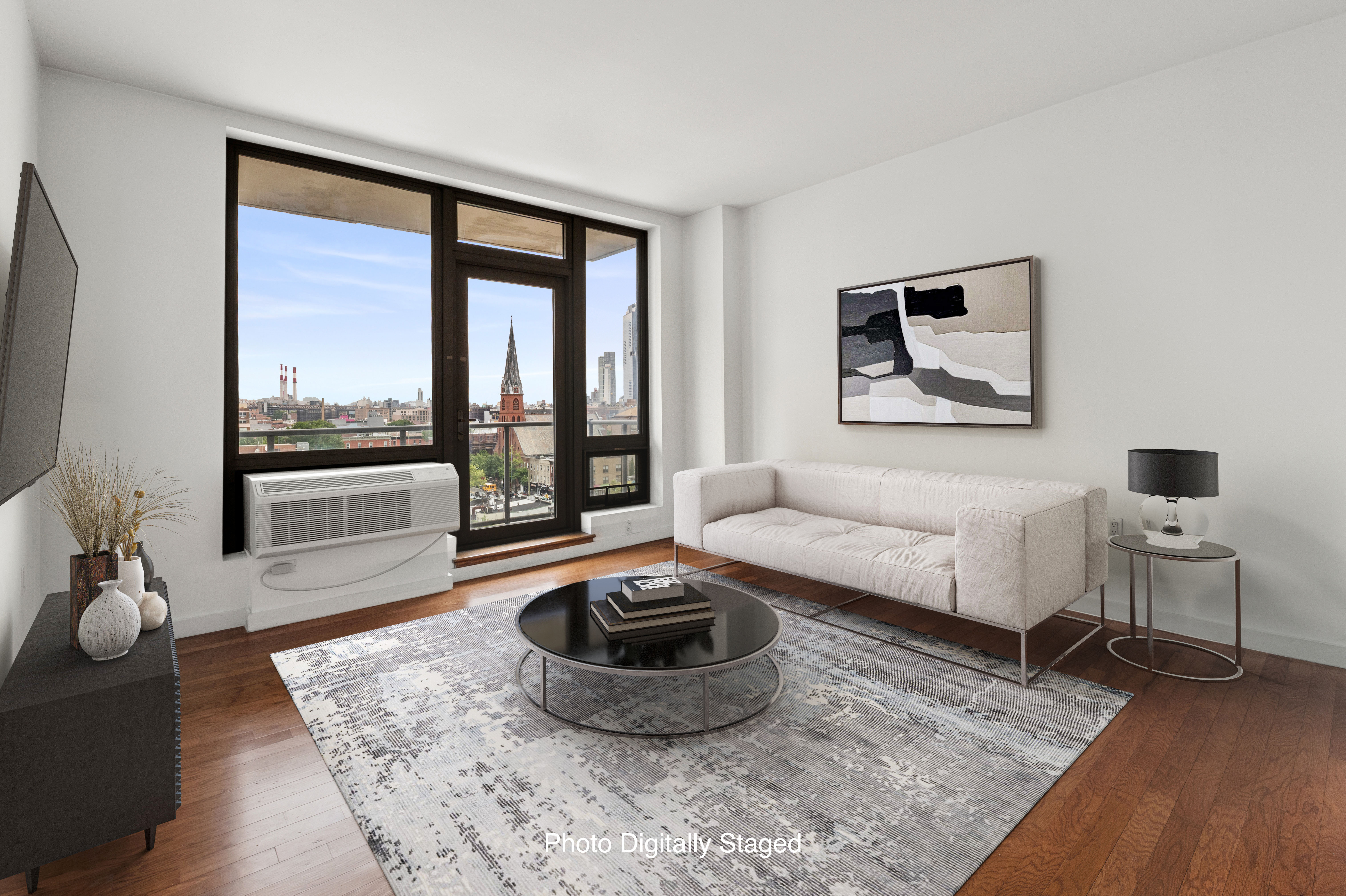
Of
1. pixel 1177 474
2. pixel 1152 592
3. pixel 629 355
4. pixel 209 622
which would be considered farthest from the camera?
pixel 629 355

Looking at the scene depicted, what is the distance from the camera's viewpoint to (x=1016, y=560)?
2555 mm

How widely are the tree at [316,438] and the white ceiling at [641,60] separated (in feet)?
5.74

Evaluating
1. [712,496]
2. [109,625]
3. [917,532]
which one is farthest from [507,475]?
[109,625]

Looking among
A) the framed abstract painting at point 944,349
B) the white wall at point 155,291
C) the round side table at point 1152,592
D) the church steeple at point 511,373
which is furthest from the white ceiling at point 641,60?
the round side table at point 1152,592

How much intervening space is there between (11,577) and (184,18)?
231 cm

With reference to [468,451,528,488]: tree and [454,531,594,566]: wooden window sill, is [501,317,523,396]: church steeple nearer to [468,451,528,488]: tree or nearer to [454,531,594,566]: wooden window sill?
[468,451,528,488]: tree

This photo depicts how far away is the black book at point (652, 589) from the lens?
2.42 m

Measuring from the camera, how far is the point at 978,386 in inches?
151

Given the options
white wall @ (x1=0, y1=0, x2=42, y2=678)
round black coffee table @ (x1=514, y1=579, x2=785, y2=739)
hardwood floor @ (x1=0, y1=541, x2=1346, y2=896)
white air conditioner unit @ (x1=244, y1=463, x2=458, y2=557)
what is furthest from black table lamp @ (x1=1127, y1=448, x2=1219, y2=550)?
white wall @ (x1=0, y1=0, x2=42, y2=678)

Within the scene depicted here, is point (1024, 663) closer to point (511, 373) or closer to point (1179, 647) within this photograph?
point (1179, 647)

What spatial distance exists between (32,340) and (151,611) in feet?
2.88

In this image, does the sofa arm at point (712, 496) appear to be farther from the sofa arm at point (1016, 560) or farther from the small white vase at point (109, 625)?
the small white vase at point (109, 625)

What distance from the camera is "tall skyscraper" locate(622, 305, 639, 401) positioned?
5.45 m

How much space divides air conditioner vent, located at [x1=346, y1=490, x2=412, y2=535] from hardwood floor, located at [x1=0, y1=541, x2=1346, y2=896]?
37.5 inches
